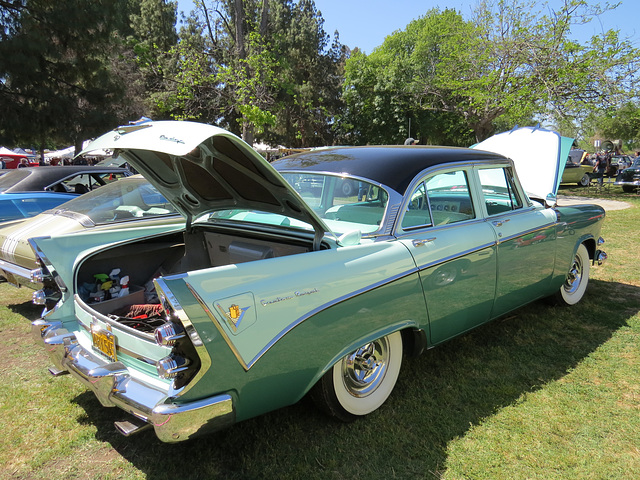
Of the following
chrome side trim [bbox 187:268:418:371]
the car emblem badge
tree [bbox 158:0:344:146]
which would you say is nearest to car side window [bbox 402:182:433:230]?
chrome side trim [bbox 187:268:418:371]

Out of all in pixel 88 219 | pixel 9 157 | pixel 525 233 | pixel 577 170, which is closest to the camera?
pixel 525 233

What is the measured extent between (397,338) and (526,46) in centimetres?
1661

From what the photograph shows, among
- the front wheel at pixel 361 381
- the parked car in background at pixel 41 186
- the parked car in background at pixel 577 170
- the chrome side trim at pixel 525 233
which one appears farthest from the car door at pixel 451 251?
the parked car in background at pixel 577 170

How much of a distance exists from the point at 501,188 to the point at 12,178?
7307 mm

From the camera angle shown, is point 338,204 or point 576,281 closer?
point 338,204

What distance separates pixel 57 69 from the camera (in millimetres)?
14055

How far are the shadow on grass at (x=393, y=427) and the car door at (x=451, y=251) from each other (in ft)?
1.31

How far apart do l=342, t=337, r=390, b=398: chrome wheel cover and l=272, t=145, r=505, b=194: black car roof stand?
3.43 ft

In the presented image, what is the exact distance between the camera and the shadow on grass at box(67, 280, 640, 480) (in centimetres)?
238

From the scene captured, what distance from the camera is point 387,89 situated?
1147 inches

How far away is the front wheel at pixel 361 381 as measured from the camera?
2.57 meters

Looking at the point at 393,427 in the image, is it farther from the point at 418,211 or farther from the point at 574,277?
the point at 574,277

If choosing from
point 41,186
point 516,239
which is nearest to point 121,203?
point 41,186

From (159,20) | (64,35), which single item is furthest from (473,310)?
(159,20)
